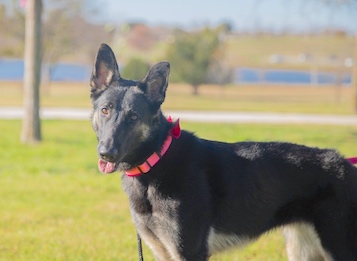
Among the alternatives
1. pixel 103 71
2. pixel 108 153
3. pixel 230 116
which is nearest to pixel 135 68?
pixel 230 116

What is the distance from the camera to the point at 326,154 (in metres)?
4.54

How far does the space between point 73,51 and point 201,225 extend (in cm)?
4082

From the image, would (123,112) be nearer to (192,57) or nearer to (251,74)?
(192,57)

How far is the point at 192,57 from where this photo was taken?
38.7m

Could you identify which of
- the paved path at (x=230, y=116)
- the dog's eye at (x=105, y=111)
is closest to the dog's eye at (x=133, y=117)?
the dog's eye at (x=105, y=111)

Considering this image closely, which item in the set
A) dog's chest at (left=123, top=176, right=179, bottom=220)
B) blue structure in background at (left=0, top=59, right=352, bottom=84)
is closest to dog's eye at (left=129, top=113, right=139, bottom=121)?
dog's chest at (left=123, top=176, right=179, bottom=220)

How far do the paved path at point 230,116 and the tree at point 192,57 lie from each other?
13.8m

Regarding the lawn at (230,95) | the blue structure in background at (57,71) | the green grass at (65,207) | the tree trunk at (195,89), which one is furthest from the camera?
the blue structure in background at (57,71)

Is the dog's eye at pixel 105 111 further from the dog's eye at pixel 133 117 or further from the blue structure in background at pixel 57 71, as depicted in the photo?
the blue structure in background at pixel 57 71

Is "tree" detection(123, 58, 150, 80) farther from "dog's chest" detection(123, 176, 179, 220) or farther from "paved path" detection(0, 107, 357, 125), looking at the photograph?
"dog's chest" detection(123, 176, 179, 220)

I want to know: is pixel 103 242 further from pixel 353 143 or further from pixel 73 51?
pixel 73 51

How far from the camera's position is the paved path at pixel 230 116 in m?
21.3

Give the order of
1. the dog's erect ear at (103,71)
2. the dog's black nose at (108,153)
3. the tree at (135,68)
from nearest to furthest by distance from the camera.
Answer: the dog's black nose at (108,153) → the dog's erect ear at (103,71) → the tree at (135,68)

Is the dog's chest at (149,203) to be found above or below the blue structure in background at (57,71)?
above
